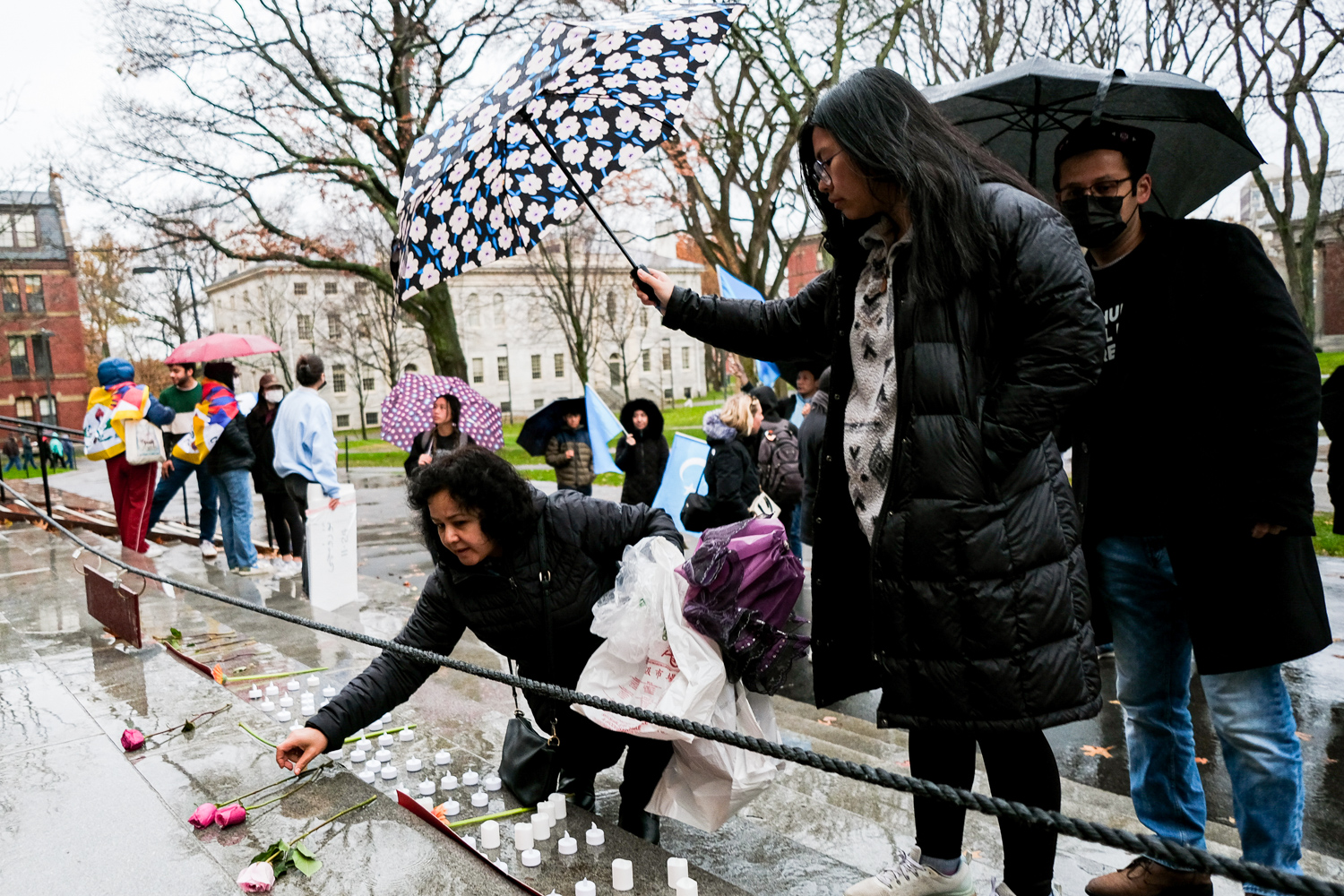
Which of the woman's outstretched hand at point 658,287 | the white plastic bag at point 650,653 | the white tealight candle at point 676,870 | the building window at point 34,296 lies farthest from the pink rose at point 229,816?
the building window at point 34,296

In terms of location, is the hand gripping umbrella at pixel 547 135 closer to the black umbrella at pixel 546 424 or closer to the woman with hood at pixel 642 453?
the woman with hood at pixel 642 453

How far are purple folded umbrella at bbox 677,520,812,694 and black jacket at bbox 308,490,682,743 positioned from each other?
1.19 feet

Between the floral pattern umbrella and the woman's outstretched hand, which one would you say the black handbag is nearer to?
the woman's outstretched hand

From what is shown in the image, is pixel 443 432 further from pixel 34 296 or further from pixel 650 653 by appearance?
pixel 34 296

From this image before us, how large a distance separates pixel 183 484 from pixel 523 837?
775 centimetres

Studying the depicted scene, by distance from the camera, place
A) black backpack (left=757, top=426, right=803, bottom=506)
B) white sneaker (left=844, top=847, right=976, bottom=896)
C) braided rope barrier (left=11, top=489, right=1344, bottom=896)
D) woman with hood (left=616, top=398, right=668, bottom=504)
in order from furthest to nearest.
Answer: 1. woman with hood (left=616, top=398, right=668, bottom=504)
2. black backpack (left=757, top=426, right=803, bottom=506)
3. white sneaker (left=844, top=847, right=976, bottom=896)
4. braided rope barrier (left=11, top=489, right=1344, bottom=896)

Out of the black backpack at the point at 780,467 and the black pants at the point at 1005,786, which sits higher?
the black backpack at the point at 780,467

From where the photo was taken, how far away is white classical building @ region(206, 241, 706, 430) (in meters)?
48.8

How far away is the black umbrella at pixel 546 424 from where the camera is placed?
8.79 meters

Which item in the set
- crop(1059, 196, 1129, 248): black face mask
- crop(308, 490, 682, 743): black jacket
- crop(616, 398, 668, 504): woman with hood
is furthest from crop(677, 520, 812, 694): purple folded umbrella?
crop(616, 398, 668, 504): woman with hood

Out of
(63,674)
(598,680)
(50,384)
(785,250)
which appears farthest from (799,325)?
(50,384)

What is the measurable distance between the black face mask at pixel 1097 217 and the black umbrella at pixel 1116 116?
0.63 m

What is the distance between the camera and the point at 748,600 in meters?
2.75

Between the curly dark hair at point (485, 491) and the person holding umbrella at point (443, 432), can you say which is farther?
the person holding umbrella at point (443, 432)
